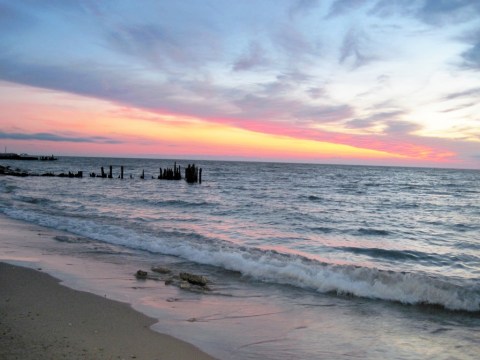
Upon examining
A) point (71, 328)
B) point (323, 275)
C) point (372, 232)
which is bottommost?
point (372, 232)

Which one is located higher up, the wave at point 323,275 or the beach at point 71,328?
the beach at point 71,328

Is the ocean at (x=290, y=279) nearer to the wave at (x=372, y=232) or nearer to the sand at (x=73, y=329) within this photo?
the wave at (x=372, y=232)

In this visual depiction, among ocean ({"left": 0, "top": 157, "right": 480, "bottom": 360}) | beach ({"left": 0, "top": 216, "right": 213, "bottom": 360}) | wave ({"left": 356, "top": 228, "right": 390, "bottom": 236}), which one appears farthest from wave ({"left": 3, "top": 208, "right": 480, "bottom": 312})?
wave ({"left": 356, "top": 228, "right": 390, "bottom": 236})

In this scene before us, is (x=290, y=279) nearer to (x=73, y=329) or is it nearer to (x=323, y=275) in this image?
(x=323, y=275)

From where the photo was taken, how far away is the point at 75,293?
7086 mm

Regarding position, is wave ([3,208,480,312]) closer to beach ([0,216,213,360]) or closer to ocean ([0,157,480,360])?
ocean ([0,157,480,360])

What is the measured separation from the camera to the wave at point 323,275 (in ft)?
27.5

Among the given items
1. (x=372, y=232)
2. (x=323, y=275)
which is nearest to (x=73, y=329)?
(x=323, y=275)

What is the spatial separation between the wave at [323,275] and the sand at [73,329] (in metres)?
4.23

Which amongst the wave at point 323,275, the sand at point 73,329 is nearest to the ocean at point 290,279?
the wave at point 323,275

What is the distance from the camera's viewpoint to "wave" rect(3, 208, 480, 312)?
8.38 meters

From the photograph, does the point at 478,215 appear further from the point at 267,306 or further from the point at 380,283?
the point at 267,306

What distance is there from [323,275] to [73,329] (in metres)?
5.84

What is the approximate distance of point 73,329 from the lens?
17.3ft
